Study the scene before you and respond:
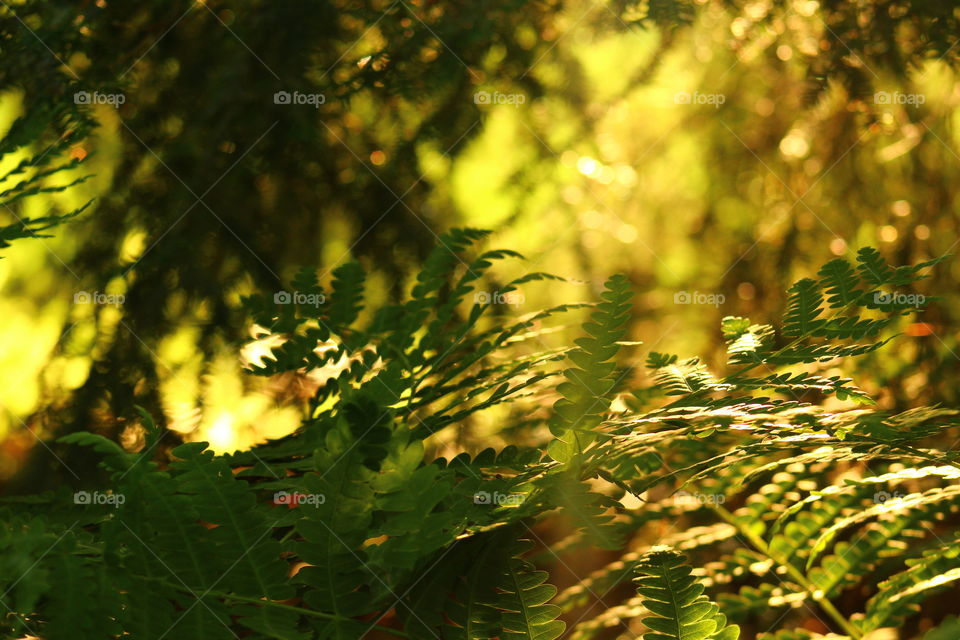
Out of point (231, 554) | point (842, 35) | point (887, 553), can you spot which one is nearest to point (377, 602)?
point (231, 554)

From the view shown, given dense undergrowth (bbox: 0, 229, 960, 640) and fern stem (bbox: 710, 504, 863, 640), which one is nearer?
dense undergrowth (bbox: 0, 229, 960, 640)

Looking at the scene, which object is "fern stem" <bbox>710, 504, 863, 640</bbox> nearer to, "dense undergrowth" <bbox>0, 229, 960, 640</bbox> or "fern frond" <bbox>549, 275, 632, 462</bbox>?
"dense undergrowth" <bbox>0, 229, 960, 640</bbox>

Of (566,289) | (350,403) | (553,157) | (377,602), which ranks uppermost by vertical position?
(553,157)

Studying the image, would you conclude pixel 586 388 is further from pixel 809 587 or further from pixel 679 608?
pixel 809 587

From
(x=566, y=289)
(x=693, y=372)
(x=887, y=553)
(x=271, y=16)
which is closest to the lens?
(x=693, y=372)

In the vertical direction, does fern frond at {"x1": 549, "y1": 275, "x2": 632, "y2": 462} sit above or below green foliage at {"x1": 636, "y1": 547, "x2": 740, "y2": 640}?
above

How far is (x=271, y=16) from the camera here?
1176 mm

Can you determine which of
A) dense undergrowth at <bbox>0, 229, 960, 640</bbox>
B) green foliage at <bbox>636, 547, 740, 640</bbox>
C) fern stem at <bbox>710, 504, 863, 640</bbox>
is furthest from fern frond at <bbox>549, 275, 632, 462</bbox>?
fern stem at <bbox>710, 504, 863, 640</bbox>

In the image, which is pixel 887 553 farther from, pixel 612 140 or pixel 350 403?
pixel 612 140

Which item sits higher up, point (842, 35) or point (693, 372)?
point (842, 35)

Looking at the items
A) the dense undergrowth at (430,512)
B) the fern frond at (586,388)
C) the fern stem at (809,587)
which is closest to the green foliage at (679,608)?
the dense undergrowth at (430,512)

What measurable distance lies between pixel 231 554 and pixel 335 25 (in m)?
0.98

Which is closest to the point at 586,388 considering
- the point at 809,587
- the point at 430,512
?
the point at 430,512

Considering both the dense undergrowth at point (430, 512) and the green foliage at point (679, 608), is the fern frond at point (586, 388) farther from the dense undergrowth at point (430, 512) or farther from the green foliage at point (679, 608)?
the green foliage at point (679, 608)
